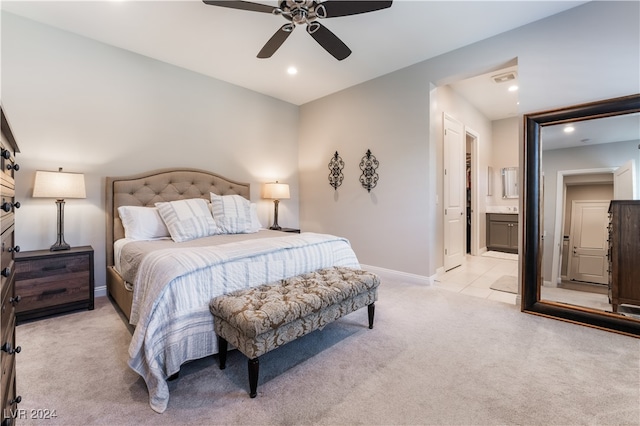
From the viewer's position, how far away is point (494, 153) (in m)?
6.39

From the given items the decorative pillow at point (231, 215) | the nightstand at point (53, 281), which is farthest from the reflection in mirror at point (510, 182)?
the nightstand at point (53, 281)

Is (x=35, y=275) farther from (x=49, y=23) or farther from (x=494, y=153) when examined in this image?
(x=494, y=153)

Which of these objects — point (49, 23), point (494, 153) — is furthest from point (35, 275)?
point (494, 153)

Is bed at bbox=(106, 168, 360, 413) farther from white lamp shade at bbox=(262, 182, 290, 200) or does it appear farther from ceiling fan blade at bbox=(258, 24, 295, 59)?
ceiling fan blade at bbox=(258, 24, 295, 59)

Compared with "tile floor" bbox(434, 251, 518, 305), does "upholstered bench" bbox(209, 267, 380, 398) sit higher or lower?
higher

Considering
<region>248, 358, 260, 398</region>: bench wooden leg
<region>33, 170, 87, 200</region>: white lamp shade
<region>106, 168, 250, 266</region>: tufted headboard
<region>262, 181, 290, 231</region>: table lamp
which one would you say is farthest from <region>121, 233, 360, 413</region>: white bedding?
<region>262, 181, 290, 231</region>: table lamp

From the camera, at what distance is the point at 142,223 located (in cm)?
304

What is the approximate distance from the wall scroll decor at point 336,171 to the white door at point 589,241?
113 inches

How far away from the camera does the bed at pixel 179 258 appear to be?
166 centimetres

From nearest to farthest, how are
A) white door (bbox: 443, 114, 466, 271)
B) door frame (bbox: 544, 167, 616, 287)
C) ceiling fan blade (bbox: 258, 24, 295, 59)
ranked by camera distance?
ceiling fan blade (bbox: 258, 24, 295, 59)
door frame (bbox: 544, 167, 616, 287)
white door (bbox: 443, 114, 466, 271)

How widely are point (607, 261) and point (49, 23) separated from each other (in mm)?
5775

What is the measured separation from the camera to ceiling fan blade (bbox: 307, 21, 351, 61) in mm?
2344

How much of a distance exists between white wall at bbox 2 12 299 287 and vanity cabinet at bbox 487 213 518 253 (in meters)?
5.06

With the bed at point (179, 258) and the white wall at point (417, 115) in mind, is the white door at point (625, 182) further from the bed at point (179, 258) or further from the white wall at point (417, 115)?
the bed at point (179, 258)
